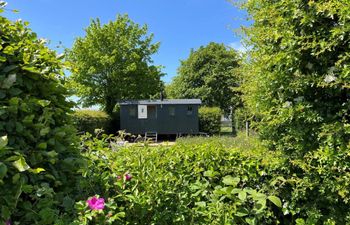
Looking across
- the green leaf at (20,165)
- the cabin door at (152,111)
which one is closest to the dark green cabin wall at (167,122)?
the cabin door at (152,111)

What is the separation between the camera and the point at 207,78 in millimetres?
26062

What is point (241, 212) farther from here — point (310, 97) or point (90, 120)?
point (90, 120)

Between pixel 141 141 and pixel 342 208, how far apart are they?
1.44m

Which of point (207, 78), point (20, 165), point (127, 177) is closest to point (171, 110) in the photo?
point (207, 78)

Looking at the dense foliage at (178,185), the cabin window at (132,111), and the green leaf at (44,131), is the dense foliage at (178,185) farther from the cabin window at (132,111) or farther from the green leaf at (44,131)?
the cabin window at (132,111)

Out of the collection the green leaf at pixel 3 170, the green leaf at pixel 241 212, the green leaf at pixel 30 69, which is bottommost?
the green leaf at pixel 241 212

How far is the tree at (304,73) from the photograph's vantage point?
1763 millimetres

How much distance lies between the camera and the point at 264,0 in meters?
2.14

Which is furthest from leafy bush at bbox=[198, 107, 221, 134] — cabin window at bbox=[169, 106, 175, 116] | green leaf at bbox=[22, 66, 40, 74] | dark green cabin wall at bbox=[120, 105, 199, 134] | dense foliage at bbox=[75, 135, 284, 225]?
green leaf at bbox=[22, 66, 40, 74]

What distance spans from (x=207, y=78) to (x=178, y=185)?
2460 centimetres

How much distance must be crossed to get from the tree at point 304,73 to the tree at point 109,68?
20692 millimetres

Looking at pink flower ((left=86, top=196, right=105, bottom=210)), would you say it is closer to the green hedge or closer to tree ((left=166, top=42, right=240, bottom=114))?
the green hedge

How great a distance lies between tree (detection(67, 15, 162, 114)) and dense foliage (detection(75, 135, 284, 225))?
20.6m

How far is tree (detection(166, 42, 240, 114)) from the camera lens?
2594 centimetres
